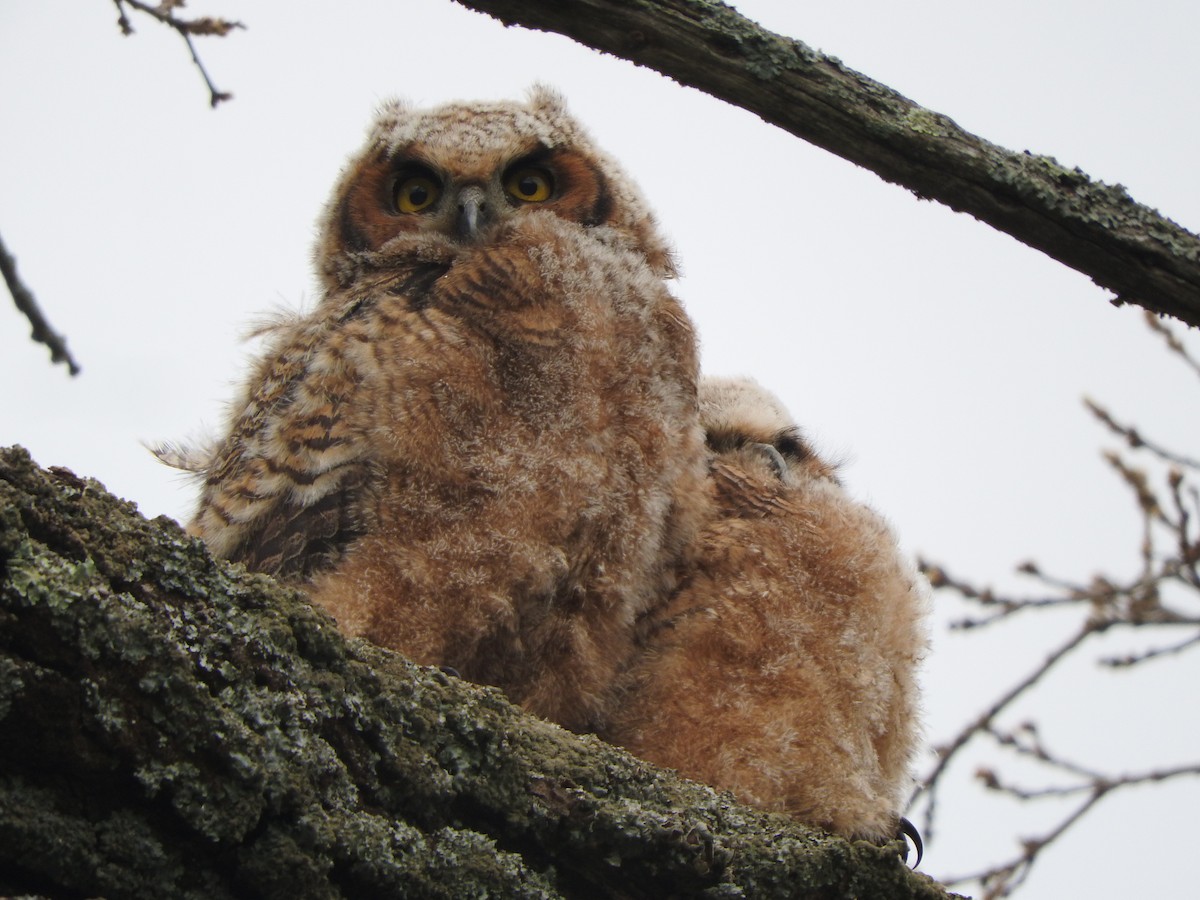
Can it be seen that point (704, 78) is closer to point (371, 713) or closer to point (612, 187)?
point (371, 713)

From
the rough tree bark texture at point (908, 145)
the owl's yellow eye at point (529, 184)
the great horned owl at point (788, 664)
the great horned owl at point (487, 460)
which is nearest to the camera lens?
the rough tree bark texture at point (908, 145)

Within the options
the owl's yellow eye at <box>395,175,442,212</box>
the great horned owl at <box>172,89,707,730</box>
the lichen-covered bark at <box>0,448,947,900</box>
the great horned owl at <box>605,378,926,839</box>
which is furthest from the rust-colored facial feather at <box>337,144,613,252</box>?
the lichen-covered bark at <box>0,448,947,900</box>

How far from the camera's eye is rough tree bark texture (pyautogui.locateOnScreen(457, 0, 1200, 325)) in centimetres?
202

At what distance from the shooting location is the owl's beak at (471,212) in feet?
10.6

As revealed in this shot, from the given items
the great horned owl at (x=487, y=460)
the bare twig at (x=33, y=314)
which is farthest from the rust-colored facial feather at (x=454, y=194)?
the bare twig at (x=33, y=314)

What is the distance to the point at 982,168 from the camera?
6.81 feet

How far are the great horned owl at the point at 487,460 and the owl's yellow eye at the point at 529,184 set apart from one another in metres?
0.29

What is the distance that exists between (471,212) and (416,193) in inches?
16.5

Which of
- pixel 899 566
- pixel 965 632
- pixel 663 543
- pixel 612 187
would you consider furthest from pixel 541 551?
pixel 965 632

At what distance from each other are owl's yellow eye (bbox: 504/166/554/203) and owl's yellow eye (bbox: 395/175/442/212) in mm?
213

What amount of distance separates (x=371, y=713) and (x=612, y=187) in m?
2.16

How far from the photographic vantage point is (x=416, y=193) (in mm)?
3623

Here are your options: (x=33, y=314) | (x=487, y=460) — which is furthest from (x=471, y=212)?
(x=33, y=314)

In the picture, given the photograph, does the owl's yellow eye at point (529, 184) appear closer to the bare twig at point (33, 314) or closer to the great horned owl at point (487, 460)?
the great horned owl at point (487, 460)
